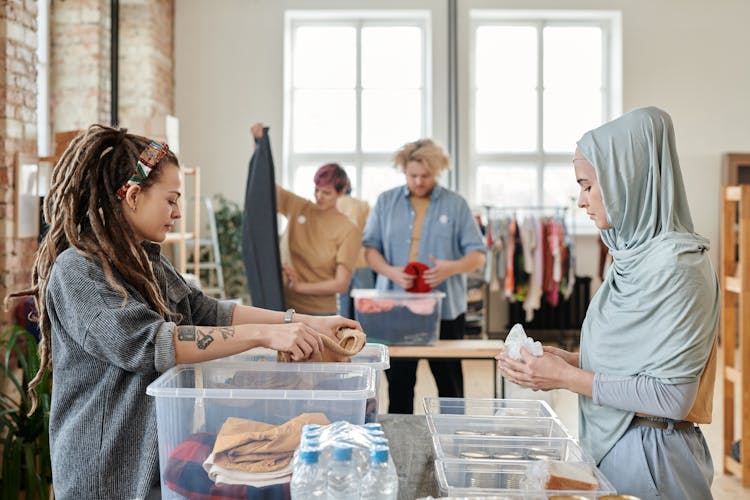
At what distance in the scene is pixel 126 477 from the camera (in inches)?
56.6

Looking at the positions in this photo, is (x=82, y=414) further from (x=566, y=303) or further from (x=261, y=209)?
(x=566, y=303)

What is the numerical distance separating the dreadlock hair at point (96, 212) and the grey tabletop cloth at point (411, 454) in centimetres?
61

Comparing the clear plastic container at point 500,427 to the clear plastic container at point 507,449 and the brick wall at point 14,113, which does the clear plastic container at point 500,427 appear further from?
the brick wall at point 14,113

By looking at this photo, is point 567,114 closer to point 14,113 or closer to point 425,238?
point 425,238

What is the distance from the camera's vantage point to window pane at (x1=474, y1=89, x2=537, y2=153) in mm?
8070

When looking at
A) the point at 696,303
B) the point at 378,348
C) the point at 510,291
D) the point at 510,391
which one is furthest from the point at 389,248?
the point at 510,291

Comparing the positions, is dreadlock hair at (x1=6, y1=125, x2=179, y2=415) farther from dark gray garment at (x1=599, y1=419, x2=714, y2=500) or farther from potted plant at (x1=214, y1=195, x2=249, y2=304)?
potted plant at (x1=214, y1=195, x2=249, y2=304)

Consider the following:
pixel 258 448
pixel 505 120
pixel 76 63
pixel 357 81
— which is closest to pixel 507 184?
pixel 505 120

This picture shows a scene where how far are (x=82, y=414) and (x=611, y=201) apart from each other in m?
1.14

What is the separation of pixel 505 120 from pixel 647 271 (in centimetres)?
670

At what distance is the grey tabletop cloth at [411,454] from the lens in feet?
4.84

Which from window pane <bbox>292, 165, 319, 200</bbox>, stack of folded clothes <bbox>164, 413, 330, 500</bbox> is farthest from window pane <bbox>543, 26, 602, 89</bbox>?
stack of folded clothes <bbox>164, 413, 330, 500</bbox>

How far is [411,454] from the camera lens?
1.70 metres

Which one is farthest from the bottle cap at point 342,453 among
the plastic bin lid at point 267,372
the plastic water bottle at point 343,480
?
the plastic bin lid at point 267,372
